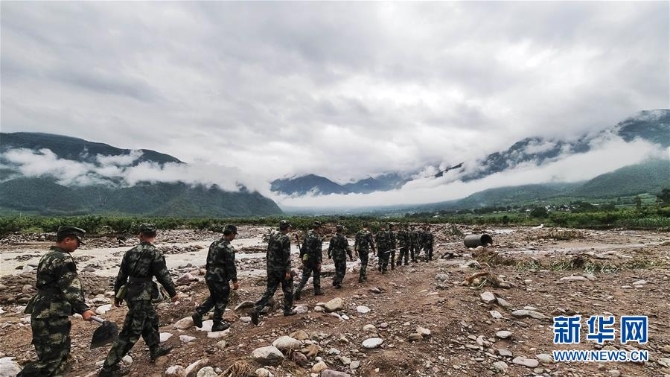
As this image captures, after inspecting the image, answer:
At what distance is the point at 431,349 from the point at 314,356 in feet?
6.86

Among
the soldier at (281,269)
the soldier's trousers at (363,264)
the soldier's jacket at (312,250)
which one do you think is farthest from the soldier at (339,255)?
the soldier at (281,269)

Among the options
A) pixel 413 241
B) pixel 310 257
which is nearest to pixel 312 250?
pixel 310 257

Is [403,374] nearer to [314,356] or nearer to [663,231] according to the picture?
[314,356]

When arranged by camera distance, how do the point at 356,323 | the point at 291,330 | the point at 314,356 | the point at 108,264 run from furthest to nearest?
1. the point at 108,264
2. the point at 356,323
3. the point at 291,330
4. the point at 314,356

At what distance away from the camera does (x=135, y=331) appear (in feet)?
17.7

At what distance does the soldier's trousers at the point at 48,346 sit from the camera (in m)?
4.55

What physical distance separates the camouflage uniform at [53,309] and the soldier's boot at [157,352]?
1.25m

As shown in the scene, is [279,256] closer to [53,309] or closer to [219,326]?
[219,326]

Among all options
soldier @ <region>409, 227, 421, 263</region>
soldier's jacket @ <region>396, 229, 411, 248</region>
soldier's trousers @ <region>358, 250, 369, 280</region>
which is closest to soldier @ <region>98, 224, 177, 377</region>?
soldier's trousers @ <region>358, 250, 369, 280</region>

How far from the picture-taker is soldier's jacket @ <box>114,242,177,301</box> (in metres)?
5.56

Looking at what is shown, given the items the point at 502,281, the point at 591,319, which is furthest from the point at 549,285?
the point at 591,319

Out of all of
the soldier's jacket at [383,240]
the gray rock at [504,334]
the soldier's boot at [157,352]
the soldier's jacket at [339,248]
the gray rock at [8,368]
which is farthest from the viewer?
the soldier's jacket at [383,240]

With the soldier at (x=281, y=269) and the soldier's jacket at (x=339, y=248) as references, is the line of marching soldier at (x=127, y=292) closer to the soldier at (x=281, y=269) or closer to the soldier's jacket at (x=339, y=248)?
the soldier at (x=281, y=269)

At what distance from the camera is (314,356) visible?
5.71 meters
